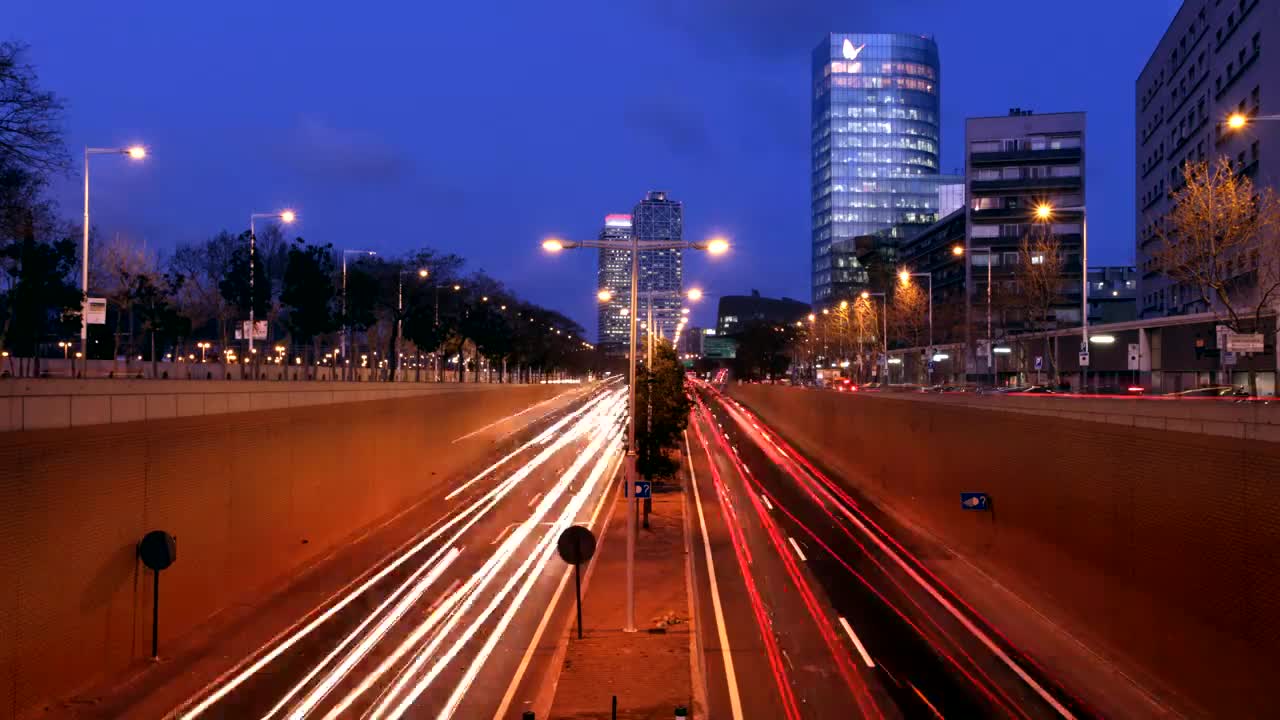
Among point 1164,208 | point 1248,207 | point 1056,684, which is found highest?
point 1164,208

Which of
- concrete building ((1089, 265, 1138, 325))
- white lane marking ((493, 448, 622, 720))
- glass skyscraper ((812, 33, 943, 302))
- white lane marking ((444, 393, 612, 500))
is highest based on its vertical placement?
glass skyscraper ((812, 33, 943, 302))

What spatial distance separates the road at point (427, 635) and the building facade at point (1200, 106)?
24224 millimetres

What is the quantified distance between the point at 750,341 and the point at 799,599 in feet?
435

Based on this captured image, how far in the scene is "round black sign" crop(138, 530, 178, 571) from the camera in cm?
1802

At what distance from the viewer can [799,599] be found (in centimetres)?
2394

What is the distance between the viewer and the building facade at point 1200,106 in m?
46.0

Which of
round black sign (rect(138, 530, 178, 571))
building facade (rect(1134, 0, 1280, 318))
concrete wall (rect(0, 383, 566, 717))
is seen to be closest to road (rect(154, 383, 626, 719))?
concrete wall (rect(0, 383, 566, 717))

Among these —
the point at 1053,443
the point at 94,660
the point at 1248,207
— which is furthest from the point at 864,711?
the point at 1248,207

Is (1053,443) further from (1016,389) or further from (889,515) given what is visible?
(1016,389)

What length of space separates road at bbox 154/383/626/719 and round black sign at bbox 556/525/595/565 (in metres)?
2.42

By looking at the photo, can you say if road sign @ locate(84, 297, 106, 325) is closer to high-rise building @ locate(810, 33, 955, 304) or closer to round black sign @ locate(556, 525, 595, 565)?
round black sign @ locate(556, 525, 595, 565)

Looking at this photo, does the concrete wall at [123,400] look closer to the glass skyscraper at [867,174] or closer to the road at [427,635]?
the road at [427,635]

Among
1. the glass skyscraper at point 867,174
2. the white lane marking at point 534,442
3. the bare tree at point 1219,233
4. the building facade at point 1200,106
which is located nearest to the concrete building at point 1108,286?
the building facade at point 1200,106

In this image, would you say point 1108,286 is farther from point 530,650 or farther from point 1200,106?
point 530,650
